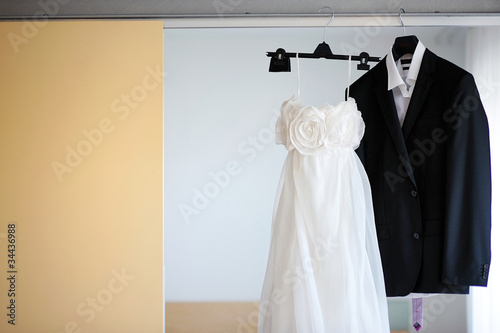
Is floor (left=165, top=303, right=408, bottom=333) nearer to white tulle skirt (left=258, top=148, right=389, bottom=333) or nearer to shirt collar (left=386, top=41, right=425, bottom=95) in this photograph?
white tulle skirt (left=258, top=148, right=389, bottom=333)

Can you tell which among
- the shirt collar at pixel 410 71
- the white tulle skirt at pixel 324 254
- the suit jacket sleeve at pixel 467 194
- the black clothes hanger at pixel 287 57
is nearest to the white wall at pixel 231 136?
the black clothes hanger at pixel 287 57

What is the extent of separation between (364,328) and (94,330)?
4.95 ft

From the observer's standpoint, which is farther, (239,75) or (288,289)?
(239,75)

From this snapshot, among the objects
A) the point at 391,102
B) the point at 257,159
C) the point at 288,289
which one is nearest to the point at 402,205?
the point at 391,102

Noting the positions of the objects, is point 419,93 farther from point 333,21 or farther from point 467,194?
point 333,21

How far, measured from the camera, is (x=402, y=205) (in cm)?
262

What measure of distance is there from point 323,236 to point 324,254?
8 centimetres

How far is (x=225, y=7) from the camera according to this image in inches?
127

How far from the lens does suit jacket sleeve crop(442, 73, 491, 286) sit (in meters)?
2.47

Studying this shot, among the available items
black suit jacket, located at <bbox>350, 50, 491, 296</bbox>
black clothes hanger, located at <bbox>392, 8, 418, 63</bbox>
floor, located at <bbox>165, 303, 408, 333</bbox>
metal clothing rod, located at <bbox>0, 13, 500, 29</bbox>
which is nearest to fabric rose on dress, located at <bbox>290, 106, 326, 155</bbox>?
black suit jacket, located at <bbox>350, 50, 491, 296</bbox>

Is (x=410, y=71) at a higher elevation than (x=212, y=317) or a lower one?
higher

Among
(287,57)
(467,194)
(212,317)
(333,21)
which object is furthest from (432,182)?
(212,317)

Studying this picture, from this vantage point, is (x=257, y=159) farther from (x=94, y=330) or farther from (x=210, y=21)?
(x=94, y=330)

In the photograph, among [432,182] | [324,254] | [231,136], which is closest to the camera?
[324,254]
